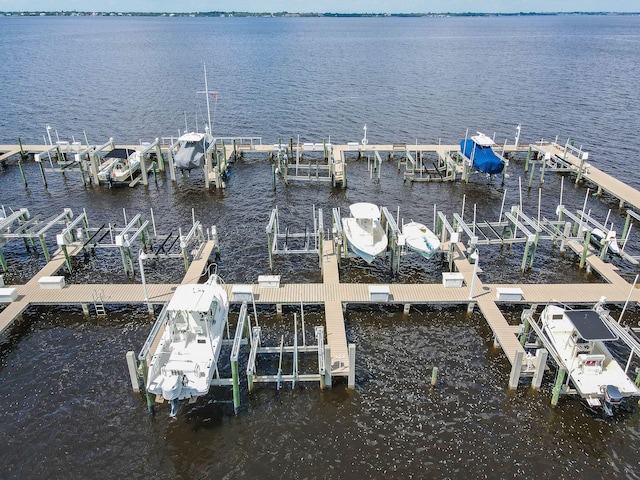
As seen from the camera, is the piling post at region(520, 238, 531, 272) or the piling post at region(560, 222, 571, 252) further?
the piling post at region(560, 222, 571, 252)

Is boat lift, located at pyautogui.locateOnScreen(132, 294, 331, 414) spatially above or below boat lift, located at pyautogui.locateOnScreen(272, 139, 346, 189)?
below

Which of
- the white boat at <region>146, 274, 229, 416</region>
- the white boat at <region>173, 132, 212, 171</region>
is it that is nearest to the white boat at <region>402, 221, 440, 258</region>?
the white boat at <region>146, 274, 229, 416</region>

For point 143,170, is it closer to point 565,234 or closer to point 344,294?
point 344,294

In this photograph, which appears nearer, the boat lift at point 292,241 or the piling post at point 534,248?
the boat lift at point 292,241

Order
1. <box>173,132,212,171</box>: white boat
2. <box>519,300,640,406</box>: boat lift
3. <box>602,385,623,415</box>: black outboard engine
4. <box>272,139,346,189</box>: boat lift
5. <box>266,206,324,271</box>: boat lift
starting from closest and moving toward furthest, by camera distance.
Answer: <box>602,385,623,415</box>: black outboard engine < <box>519,300,640,406</box>: boat lift < <box>266,206,324,271</box>: boat lift < <box>173,132,212,171</box>: white boat < <box>272,139,346,189</box>: boat lift

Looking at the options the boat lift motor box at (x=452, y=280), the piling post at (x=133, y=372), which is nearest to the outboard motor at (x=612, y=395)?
the boat lift motor box at (x=452, y=280)

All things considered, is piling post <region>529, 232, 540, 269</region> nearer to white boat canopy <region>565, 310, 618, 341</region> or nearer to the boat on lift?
white boat canopy <region>565, 310, 618, 341</region>

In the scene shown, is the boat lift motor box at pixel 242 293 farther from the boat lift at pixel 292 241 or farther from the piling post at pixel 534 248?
the piling post at pixel 534 248
